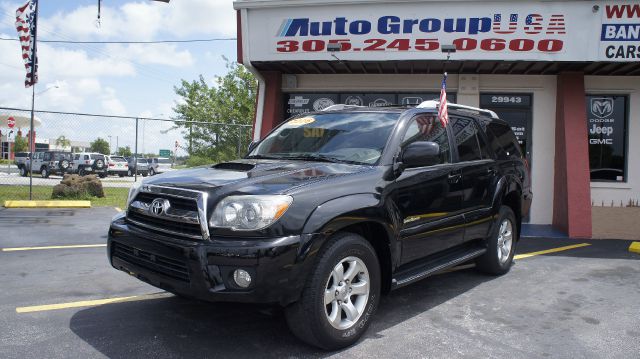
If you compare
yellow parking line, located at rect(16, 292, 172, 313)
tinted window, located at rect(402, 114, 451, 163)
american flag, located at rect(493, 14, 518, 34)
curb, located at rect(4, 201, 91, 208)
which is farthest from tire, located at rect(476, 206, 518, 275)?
curb, located at rect(4, 201, 91, 208)

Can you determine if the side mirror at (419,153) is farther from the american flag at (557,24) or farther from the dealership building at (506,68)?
the american flag at (557,24)

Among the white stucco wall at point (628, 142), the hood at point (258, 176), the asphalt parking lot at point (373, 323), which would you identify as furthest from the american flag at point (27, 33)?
the white stucco wall at point (628, 142)

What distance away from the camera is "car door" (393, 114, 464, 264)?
399cm

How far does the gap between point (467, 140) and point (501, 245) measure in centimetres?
144

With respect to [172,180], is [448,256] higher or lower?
lower

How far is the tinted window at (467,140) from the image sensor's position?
16.4 feet

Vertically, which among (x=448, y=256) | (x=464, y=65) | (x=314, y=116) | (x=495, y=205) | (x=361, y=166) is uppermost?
(x=464, y=65)

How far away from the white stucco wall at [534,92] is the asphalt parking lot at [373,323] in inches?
151

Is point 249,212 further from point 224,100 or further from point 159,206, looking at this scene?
point 224,100

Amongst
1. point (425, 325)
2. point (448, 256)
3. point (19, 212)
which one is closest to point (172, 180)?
point (425, 325)

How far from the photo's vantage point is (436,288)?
515cm

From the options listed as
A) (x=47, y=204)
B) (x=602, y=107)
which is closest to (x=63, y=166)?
(x=47, y=204)

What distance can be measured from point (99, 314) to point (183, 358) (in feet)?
4.15

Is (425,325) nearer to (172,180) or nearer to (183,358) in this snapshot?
(183,358)
